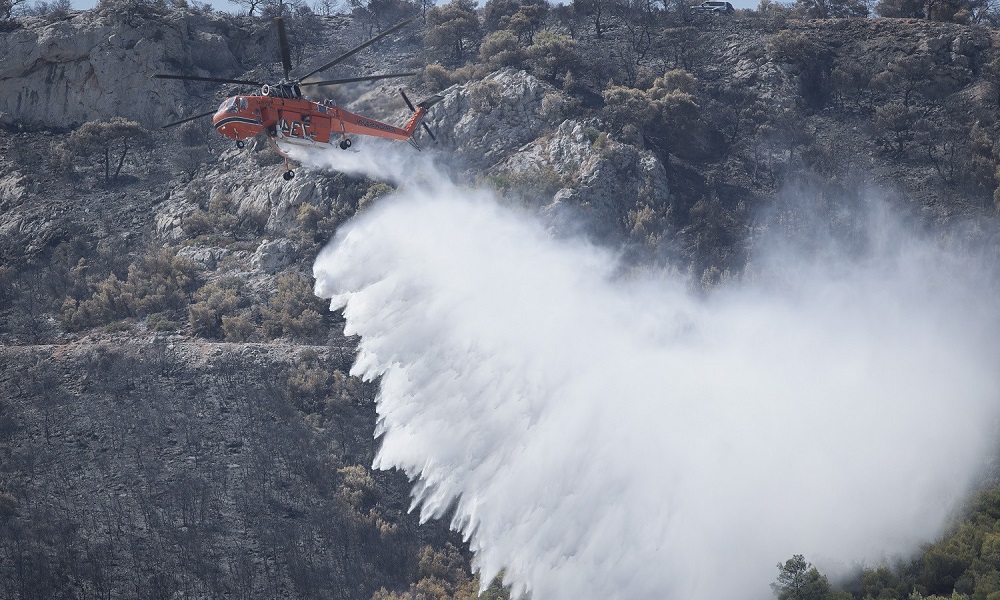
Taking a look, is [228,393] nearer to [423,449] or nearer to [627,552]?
[423,449]

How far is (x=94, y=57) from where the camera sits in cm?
7094

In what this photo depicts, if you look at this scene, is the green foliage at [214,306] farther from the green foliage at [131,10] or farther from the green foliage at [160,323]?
the green foliage at [131,10]

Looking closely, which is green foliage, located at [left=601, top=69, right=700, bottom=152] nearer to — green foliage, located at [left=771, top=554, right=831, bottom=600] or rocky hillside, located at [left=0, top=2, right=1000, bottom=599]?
rocky hillside, located at [left=0, top=2, right=1000, bottom=599]

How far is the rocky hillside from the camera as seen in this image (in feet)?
140

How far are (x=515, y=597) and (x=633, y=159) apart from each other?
32.5 meters

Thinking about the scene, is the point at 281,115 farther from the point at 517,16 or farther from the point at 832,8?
the point at 832,8

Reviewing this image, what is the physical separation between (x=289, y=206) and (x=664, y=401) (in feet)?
94.5

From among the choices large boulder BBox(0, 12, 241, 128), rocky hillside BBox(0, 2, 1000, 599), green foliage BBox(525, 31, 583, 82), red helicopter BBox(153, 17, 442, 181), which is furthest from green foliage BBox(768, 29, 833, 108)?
large boulder BBox(0, 12, 241, 128)

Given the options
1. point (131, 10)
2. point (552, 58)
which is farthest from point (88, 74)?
point (552, 58)

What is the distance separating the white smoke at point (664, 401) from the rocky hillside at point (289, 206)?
139 inches

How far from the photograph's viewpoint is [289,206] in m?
61.2

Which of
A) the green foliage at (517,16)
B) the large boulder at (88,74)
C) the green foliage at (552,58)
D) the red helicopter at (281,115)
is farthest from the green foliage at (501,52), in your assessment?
the red helicopter at (281,115)

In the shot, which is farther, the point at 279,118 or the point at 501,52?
the point at 501,52

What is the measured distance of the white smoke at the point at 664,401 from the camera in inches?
1494
